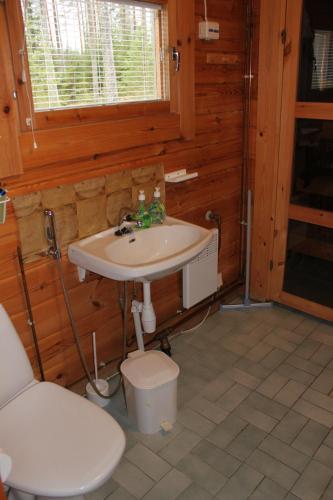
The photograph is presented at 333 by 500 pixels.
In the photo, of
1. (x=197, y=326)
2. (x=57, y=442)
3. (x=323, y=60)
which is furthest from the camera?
(x=197, y=326)

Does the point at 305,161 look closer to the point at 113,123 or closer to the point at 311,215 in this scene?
the point at 311,215

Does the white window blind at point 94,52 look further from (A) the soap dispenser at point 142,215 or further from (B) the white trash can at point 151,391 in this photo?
(B) the white trash can at point 151,391

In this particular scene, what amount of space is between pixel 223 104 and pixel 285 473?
2045 mm

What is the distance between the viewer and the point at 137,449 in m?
2.03

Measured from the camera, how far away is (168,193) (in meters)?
2.52

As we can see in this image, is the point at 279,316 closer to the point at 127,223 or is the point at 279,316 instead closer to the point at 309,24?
the point at 127,223

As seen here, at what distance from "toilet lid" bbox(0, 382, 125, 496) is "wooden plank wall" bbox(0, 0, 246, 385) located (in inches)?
15.5

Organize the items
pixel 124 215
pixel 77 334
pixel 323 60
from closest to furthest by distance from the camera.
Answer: pixel 77 334 < pixel 124 215 < pixel 323 60

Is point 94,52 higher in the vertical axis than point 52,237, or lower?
higher

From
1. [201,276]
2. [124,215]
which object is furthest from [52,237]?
[201,276]

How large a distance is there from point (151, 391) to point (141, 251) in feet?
2.18

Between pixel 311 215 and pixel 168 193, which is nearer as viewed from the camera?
pixel 168 193

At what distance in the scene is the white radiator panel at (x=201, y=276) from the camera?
2699 mm

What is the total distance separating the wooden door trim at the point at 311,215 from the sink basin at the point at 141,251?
964mm
